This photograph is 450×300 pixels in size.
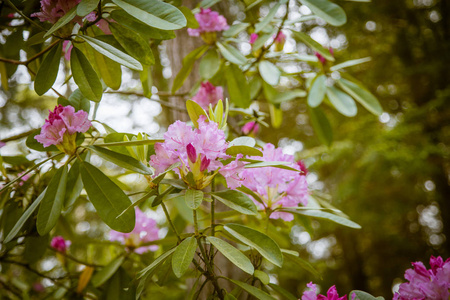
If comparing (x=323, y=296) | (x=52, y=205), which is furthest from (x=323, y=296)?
(x=52, y=205)

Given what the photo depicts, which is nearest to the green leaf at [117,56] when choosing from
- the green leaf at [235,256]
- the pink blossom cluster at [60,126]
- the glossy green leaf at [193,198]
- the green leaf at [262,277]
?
the pink blossom cluster at [60,126]

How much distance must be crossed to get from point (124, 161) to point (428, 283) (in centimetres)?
67

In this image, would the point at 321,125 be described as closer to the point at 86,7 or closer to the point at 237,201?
the point at 237,201

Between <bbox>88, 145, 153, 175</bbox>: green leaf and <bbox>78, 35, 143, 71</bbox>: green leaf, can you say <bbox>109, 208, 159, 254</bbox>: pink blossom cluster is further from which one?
<bbox>78, 35, 143, 71</bbox>: green leaf

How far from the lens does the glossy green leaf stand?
684mm

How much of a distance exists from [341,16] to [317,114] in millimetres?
603

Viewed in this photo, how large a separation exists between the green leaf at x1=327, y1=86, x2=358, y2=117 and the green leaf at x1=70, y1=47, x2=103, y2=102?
0.89 m

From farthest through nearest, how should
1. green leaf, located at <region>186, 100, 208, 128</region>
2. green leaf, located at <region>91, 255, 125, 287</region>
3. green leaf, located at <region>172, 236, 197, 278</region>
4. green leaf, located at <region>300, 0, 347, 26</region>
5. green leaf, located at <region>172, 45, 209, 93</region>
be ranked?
1. green leaf, located at <region>172, 45, 209, 93</region>
2. green leaf, located at <region>91, 255, 125, 287</region>
3. green leaf, located at <region>300, 0, 347, 26</region>
4. green leaf, located at <region>186, 100, 208, 128</region>
5. green leaf, located at <region>172, 236, 197, 278</region>

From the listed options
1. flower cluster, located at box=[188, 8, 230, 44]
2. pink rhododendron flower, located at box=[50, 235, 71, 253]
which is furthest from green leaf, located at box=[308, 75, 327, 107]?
pink rhododendron flower, located at box=[50, 235, 71, 253]

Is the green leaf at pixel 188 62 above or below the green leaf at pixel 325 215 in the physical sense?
above

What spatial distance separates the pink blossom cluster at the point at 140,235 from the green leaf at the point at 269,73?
0.65 metres

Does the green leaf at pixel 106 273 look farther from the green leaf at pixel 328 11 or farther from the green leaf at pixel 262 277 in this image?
the green leaf at pixel 328 11

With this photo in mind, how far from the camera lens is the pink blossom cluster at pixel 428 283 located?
716mm

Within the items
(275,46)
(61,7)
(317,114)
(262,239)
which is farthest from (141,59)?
(317,114)
